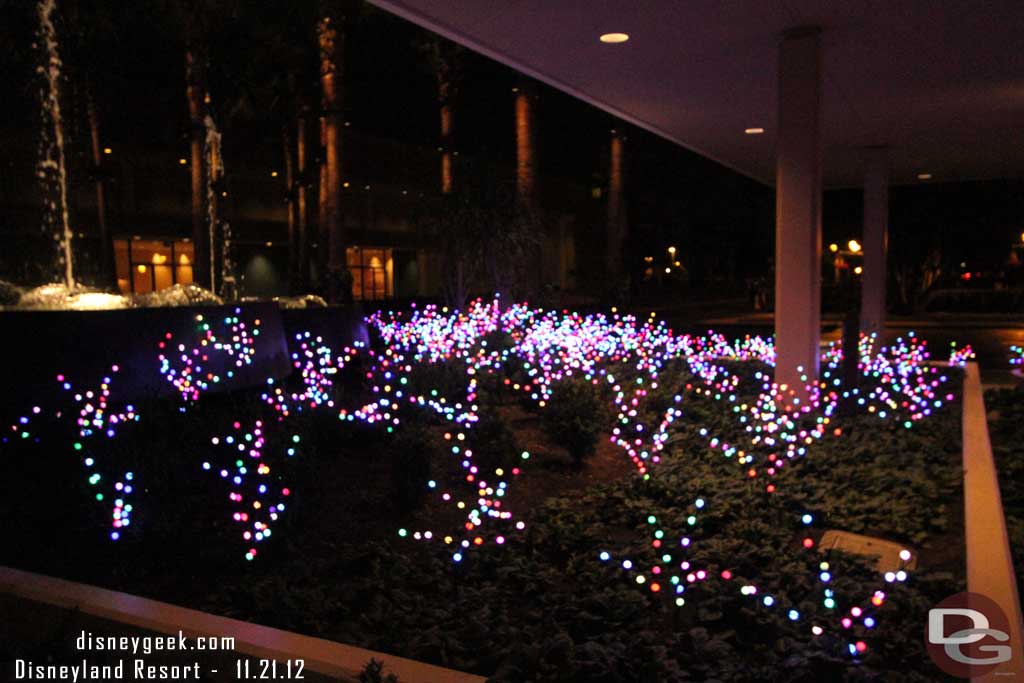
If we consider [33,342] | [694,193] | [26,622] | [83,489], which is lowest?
[26,622]

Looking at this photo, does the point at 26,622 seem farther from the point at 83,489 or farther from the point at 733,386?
the point at 733,386

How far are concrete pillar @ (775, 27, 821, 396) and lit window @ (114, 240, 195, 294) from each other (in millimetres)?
23520

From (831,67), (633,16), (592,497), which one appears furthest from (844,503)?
(831,67)

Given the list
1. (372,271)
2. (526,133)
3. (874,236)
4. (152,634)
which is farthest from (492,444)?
(372,271)

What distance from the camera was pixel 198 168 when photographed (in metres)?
21.3

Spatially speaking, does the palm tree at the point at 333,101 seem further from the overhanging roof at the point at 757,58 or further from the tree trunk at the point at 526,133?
the overhanging roof at the point at 757,58

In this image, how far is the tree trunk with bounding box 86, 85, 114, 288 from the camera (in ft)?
83.7

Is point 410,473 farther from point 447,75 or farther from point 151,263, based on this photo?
point 151,263

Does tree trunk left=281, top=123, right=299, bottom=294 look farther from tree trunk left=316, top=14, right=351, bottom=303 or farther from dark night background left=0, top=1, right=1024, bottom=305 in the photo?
tree trunk left=316, top=14, right=351, bottom=303

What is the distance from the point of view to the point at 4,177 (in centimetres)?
2459

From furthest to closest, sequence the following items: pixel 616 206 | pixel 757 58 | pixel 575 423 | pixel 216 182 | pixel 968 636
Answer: pixel 216 182 < pixel 616 206 < pixel 757 58 < pixel 575 423 < pixel 968 636

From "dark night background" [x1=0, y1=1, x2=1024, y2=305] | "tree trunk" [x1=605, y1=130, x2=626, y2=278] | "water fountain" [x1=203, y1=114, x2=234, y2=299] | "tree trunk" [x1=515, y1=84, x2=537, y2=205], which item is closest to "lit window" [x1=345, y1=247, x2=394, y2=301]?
"dark night background" [x1=0, y1=1, x2=1024, y2=305]

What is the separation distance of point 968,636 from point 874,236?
12110 mm

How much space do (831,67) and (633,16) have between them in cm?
285
